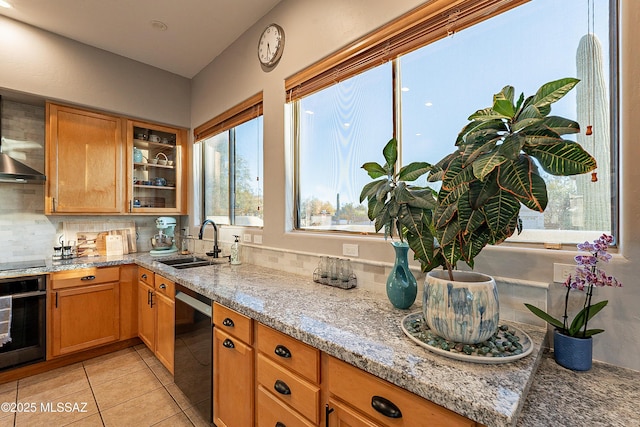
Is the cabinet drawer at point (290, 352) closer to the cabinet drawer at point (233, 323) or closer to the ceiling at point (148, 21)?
the cabinet drawer at point (233, 323)

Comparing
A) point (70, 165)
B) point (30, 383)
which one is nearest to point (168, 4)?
point (70, 165)

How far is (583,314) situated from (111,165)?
12.8ft

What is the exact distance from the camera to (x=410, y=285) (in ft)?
4.25

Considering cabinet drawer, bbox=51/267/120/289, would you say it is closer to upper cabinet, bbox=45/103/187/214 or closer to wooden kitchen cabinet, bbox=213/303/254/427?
upper cabinet, bbox=45/103/187/214

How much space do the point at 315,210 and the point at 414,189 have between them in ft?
3.45

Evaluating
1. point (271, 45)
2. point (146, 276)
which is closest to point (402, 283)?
point (271, 45)

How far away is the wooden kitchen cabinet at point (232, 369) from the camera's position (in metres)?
1.40

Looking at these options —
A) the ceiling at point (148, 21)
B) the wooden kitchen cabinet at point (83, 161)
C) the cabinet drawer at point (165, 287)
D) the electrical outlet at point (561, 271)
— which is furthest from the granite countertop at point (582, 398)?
the wooden kitchen cabinet at point (83, 161)

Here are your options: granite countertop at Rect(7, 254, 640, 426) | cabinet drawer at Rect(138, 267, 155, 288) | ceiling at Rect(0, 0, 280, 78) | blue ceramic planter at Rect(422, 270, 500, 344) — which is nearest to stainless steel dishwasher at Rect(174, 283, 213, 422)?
granite countertop at Rect(7, 254, 640, 426)

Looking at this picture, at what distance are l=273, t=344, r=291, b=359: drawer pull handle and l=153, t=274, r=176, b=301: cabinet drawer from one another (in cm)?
124

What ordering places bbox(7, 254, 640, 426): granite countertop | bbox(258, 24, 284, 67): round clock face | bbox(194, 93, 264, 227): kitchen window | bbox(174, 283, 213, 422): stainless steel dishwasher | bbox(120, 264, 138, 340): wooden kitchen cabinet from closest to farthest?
bbox(7, 254, 640, 426): granite countertop
bbox(174, 283, 213, 422): stainless steel dishwasher
bbox(258, 24, 284, 67): round clock face
bbox(194, 93, 264, 227): kitchen window
bbox(120, 264, 138, 340): wooden kitchen cabinet

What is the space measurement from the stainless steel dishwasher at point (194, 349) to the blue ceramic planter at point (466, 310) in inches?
52.6

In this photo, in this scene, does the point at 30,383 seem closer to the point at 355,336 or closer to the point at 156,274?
the point at 156,274

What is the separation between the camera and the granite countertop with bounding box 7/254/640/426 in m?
0.68
